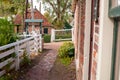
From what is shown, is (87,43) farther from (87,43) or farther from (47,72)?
(47,72)

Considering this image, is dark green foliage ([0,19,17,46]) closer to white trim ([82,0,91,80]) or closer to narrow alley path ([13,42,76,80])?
narrow alley path ([13,42,76,80])

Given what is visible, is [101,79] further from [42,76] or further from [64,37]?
[64,37]

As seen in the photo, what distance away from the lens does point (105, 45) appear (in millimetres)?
2215

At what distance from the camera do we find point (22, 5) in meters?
32.6

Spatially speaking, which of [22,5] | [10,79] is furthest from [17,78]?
[22,5]

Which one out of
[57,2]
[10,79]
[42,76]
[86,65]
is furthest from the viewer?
[57,2]

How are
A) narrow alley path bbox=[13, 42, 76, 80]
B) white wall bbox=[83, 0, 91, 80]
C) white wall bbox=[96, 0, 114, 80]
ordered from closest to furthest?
1. white wall bbox=[96, 0, 114, 80]
2. white wall bbox=[83, 0, 91, 80]
3. narrow alley path bbox=[13, 42, 76, 80]

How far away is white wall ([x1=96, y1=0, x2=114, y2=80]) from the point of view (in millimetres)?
2195

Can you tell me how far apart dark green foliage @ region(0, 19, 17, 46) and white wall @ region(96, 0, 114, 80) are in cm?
695

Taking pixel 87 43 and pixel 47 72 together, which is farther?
pixel 47 72

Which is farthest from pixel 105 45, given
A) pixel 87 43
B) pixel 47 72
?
pixel 47 72

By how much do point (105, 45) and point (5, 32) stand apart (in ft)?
24.1

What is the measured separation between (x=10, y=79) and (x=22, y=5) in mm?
25342

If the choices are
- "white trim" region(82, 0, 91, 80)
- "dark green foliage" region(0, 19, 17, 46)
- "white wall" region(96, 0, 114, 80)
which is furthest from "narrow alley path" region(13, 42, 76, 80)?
"white wall" region(96, 0, 114, 80)
